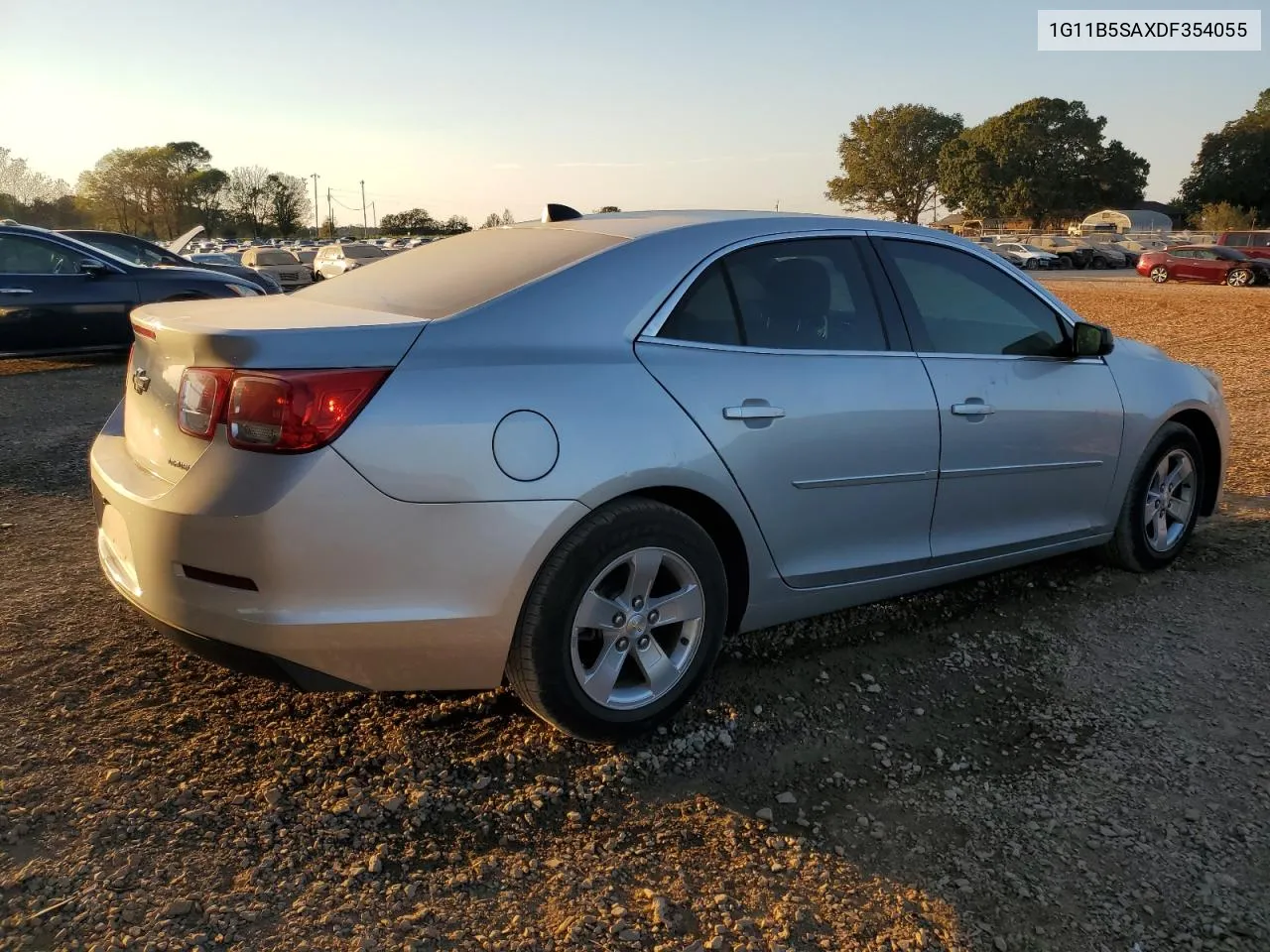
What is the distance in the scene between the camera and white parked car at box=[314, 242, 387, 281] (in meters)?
28.5

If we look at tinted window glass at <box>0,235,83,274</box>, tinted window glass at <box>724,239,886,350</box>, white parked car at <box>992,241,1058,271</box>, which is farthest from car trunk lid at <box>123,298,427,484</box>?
white parked car at <box>992,241,1058,271</box>

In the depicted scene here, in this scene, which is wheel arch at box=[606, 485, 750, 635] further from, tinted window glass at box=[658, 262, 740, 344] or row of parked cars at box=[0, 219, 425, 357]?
row of parked cars at box=[0, 219, 425, 357]

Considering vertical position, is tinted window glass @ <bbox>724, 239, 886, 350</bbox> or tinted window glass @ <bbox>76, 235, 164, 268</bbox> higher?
tinted window glass @ <bbox>76, 235, 164, 268</bbox>

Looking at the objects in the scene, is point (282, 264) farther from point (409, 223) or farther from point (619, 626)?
point (409, 223)

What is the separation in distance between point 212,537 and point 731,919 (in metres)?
1.54

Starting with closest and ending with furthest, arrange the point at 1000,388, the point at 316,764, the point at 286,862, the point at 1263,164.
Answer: the point at 286,862 < the point at 316,764 < the point at 1000,388 < the point at 1263,164

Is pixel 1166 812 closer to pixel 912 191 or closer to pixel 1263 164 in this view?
pixel 1263 164

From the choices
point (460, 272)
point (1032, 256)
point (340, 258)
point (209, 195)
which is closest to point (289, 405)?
point (460, 272)

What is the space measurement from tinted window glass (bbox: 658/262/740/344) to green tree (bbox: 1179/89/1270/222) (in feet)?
283

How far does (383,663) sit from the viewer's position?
2.54m

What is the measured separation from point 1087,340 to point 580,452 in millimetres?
2402

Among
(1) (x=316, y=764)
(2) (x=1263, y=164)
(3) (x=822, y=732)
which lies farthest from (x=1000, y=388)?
(2) (x=1263, y=164)

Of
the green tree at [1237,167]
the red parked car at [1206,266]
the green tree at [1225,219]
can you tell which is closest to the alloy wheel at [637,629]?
the red parked car at [1206,266]

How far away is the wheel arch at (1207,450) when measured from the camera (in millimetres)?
4578
